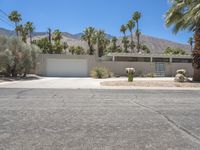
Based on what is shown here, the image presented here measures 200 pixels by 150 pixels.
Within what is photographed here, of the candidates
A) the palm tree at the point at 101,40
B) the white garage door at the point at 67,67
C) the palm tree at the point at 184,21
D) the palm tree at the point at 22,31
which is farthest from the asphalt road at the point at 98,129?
the palm tree at the point at 101,40

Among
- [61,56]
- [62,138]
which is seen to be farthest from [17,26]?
[62,138]

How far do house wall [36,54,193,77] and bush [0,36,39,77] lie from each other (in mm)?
5094

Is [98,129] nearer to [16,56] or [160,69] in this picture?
[16,56]

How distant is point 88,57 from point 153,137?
33.6 metres

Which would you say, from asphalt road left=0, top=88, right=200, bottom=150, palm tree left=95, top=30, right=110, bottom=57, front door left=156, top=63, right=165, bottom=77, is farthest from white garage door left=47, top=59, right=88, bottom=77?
asphalt road left=0, top=88, right=200, bottom=150

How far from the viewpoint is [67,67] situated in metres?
39.4

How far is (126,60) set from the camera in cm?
4156

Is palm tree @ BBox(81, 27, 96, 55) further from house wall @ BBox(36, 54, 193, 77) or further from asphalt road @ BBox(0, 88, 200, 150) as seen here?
asphalt road @ BBox(0, 88, 200, 150)

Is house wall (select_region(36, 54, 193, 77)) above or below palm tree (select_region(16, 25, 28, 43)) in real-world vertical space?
below

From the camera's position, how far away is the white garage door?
129 feet

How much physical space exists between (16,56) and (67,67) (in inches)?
346

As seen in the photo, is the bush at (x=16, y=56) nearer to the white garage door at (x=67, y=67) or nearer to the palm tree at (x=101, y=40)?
the white garage door at (x=67, y=67)

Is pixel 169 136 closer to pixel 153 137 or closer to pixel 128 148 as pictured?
pixel 153 137

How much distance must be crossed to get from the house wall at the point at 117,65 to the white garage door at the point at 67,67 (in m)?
0.42
